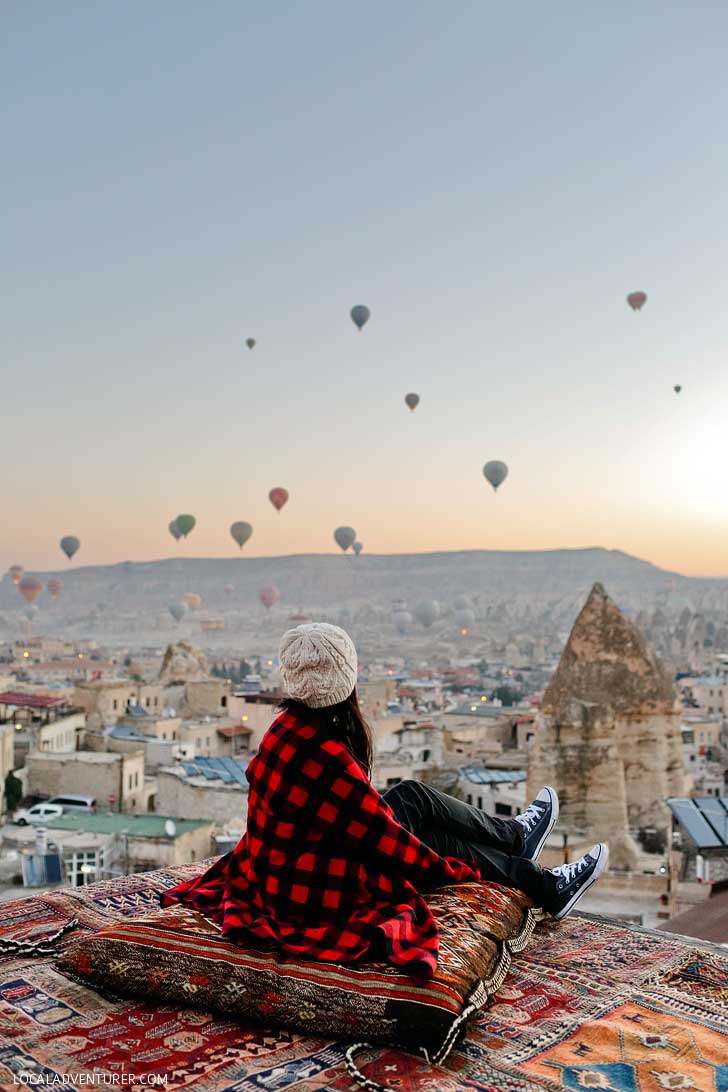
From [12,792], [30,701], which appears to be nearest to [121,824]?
[12,792]

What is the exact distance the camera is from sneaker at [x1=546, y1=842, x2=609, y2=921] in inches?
113

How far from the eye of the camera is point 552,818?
314 cm

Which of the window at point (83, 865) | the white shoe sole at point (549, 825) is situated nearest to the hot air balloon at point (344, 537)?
the window at point (83, 865)

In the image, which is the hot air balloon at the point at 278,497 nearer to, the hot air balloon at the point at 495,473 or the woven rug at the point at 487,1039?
the hot air balloon at the point at 495,473

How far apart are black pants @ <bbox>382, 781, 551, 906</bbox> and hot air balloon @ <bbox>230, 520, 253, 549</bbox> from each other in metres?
32.3

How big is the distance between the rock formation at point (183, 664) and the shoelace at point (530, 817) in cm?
3312

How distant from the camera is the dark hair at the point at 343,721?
2.50m

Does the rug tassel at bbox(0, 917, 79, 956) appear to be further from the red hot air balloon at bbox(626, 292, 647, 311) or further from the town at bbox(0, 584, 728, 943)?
the red hot air balloon at bbox(626, 292, 647, 311)

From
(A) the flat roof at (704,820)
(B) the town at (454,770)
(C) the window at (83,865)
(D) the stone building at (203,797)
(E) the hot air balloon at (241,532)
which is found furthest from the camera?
(E) the hot air balloon at (241,532)

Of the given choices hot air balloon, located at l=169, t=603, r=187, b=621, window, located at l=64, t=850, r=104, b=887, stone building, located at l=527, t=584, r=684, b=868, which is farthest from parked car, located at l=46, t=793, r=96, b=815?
hot air balloon, located at l=169, t=603, r=187, b=621

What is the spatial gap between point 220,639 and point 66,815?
90960 millimetres

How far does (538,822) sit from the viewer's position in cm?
311

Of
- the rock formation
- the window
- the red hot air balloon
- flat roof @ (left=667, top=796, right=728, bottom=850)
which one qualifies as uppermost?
the red hot air balloon

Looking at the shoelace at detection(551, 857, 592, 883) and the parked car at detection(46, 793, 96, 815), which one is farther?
the parked car at detection(46, 793, 96, 815)
